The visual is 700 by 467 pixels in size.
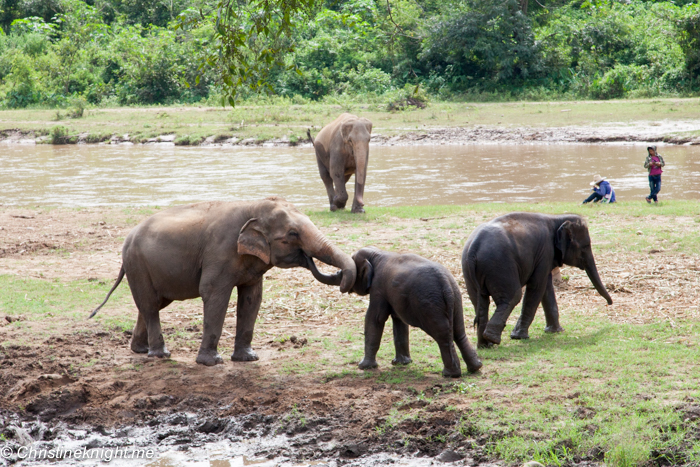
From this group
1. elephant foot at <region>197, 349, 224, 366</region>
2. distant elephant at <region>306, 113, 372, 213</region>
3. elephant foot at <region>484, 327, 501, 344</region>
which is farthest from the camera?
distant elephant at <region>306, 113, 372, 213</region>

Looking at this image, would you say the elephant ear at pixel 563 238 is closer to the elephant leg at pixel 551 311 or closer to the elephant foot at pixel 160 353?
the elephant leg at pixel 551 311

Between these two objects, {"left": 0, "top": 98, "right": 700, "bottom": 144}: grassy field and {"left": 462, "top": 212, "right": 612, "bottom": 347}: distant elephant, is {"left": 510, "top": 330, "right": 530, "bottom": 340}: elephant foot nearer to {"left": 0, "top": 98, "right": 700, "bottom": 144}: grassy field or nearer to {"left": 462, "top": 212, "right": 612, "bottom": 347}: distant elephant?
{"left": 462, "top": 212, "right": 612, "bottom": 347}: distant elephant

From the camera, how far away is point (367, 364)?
20.7ft

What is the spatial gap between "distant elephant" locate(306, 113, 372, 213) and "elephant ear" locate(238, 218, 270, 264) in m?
7.01

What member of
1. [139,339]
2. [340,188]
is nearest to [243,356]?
[139,339]

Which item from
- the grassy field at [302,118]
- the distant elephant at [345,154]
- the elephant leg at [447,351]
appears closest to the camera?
the elephant leg at [447,351]

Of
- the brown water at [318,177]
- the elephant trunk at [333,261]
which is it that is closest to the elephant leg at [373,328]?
the elephant trunk at [333,261]

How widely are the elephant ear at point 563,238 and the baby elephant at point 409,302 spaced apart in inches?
63.9

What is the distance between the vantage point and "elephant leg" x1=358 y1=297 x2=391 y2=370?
6.22m

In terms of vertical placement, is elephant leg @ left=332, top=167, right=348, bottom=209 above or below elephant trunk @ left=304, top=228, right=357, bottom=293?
below

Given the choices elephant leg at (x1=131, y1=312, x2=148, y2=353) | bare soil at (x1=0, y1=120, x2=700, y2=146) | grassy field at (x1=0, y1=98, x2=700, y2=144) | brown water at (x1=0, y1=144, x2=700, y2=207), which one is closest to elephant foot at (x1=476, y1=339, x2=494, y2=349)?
elephant leg at (x1=131, y1=312, x2=148, y2=353)

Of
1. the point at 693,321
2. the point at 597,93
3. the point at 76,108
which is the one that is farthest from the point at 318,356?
the point at 76,108

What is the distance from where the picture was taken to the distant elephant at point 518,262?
6.66m

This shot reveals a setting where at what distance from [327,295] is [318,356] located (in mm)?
2001
